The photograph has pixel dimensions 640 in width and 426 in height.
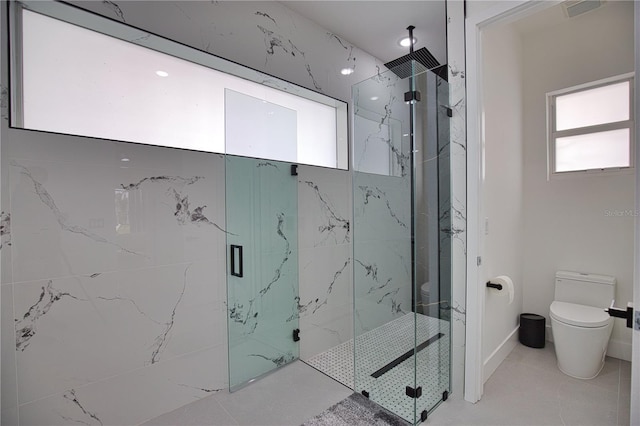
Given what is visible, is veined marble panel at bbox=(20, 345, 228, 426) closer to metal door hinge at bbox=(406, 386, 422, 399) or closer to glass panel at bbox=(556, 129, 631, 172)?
metal door hinge at bbox=(406, 386, 422, 399)

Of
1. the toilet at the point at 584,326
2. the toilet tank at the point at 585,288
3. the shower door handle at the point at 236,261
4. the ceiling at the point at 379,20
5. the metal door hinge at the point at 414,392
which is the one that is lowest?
the metal door hinge at the point at 414,392

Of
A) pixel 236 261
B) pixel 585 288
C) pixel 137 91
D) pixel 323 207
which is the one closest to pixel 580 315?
pixel 585 288

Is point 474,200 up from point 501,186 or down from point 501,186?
down

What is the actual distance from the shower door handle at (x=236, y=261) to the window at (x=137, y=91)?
0.66 metres

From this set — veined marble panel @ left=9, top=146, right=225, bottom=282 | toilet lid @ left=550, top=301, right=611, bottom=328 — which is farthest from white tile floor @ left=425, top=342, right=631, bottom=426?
veined marble panel @ left=9, top=146, right=225, bottom=282

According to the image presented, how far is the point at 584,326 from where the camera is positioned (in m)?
2.15

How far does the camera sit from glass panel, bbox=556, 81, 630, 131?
2.54 metres

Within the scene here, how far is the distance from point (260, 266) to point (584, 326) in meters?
2.38

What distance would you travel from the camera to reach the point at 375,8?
2.35 m

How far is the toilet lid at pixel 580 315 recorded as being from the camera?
215cm

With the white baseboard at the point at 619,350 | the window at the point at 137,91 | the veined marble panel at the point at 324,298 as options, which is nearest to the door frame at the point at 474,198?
the veined marble panel at the point at 324,298

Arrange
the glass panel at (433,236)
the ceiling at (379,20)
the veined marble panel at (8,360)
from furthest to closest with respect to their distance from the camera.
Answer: the ceiling at (379,20)
the glass panel at (433,236)
the veined marble panel at (8,360)

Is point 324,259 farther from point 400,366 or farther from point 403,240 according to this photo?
point 400,366

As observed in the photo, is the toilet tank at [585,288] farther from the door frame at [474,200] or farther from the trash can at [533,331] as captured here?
the door frame at [474,200]
